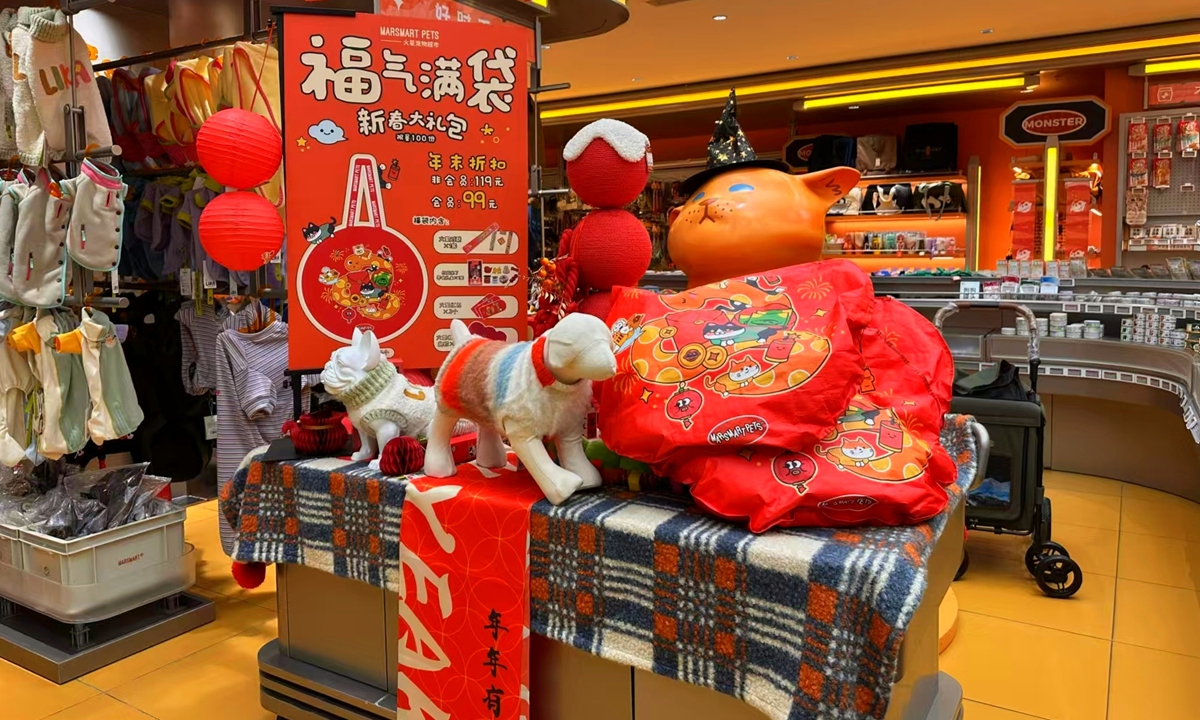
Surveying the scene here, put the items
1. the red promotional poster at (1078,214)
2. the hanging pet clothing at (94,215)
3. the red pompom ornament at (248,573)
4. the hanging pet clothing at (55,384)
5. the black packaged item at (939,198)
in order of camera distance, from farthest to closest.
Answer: the black packaged item at (939,198) < the red promotional poster at (1078,214) < the hanging pet clothing at (55,384) < the hanging pet clothing at (94,215) < the red pompom ornament at (248,573)

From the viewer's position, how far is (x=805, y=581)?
1.31 m

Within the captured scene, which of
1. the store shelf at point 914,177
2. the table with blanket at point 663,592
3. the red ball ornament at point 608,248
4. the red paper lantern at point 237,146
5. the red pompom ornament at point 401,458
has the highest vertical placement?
the store shelf at point 914,177

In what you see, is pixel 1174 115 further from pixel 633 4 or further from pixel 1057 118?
pixel 633 4

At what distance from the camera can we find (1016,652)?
8.89 ft

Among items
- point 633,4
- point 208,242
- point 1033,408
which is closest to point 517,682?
point 208,242

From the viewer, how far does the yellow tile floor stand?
2.40 m

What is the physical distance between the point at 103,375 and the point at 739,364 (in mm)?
2377

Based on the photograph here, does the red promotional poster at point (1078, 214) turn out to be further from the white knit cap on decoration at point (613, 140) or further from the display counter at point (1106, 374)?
the white knit cap on decoration at point (613, 140)

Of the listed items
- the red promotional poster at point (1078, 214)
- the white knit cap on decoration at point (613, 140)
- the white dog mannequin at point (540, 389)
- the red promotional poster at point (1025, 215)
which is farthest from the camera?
the red promotional poster at point (1025, 215)

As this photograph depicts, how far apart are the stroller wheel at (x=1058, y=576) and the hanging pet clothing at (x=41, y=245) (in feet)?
11.9

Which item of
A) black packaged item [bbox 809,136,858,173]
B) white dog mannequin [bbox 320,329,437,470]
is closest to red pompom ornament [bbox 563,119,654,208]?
white dog mannequin [bbox 320,329,437,470]

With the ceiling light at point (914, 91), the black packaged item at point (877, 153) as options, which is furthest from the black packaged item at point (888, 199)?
the ceiling light at point (914, 91)

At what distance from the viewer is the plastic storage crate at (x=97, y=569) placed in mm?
2697

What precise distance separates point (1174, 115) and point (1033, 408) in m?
5.73
